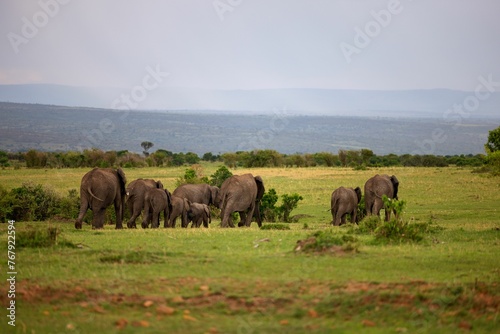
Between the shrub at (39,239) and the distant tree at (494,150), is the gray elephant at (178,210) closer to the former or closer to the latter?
the shrub at (39,239)

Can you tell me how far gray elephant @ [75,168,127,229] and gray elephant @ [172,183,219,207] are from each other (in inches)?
194

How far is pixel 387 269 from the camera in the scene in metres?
13.0

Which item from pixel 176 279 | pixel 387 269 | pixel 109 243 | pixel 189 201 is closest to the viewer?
pixel 176 279

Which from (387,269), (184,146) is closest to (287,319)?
(387,269)

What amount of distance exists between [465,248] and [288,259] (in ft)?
15.2

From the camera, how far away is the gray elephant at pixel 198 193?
28.2m

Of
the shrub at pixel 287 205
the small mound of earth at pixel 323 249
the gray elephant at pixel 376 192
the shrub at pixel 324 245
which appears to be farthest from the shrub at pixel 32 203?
the small mound of earth at pixel 323 249

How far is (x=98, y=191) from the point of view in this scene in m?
22.3

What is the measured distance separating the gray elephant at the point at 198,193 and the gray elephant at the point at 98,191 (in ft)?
16.2

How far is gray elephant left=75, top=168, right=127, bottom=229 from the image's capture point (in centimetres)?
2219

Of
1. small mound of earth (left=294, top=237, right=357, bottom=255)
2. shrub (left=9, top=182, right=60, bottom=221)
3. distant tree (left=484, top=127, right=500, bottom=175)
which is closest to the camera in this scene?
small mound of earth (left=294, top=237, right=357, bottom=255)

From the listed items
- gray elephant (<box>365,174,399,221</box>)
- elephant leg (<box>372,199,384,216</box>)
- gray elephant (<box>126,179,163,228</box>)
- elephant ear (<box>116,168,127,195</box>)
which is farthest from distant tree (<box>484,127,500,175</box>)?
elephant ear (<box>116,168,127,195</box>)

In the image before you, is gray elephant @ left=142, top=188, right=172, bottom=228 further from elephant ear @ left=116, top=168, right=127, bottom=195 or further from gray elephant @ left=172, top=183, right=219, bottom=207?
gray elephant @ left=172, top=183, right=219, bottom=207

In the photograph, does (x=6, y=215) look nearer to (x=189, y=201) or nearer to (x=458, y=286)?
(x=189, y=201)
